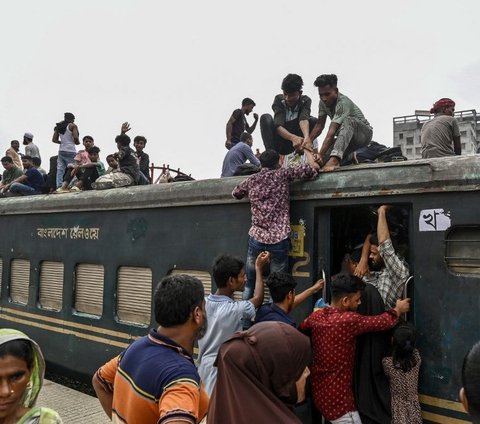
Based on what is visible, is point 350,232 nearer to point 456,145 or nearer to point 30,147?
point 456,145

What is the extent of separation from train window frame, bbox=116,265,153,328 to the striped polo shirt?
3584 millimetres

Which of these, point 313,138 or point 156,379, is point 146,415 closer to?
point 156,379

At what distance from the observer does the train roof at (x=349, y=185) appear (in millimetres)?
3582

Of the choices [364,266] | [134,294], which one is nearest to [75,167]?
[134,294]

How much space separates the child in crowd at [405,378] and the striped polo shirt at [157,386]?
1799 millimetres

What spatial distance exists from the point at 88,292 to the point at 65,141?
3.58 m

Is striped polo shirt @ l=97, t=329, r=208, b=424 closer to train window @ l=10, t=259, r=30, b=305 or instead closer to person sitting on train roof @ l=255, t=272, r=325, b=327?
person sitting on train roof @ l=255, t=272, r=325, b=327

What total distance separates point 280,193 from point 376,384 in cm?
166

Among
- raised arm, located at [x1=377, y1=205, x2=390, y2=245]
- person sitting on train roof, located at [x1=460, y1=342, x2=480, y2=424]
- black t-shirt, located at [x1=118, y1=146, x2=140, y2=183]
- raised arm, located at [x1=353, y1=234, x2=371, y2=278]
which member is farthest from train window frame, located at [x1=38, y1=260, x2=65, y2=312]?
person sitting on train roof, located at [x1=460, y1=342, x2=480, y2=424]

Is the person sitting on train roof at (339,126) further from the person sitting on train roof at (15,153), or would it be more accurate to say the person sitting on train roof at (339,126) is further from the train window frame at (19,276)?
the person sitting on train roof at (15,153)

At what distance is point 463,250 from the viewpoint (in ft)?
11.7

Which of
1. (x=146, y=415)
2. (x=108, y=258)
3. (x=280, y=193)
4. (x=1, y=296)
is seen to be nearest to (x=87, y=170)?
(x=108, y=258)

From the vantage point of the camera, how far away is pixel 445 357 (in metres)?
3.54

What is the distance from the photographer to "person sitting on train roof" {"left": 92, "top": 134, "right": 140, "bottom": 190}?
665cm
